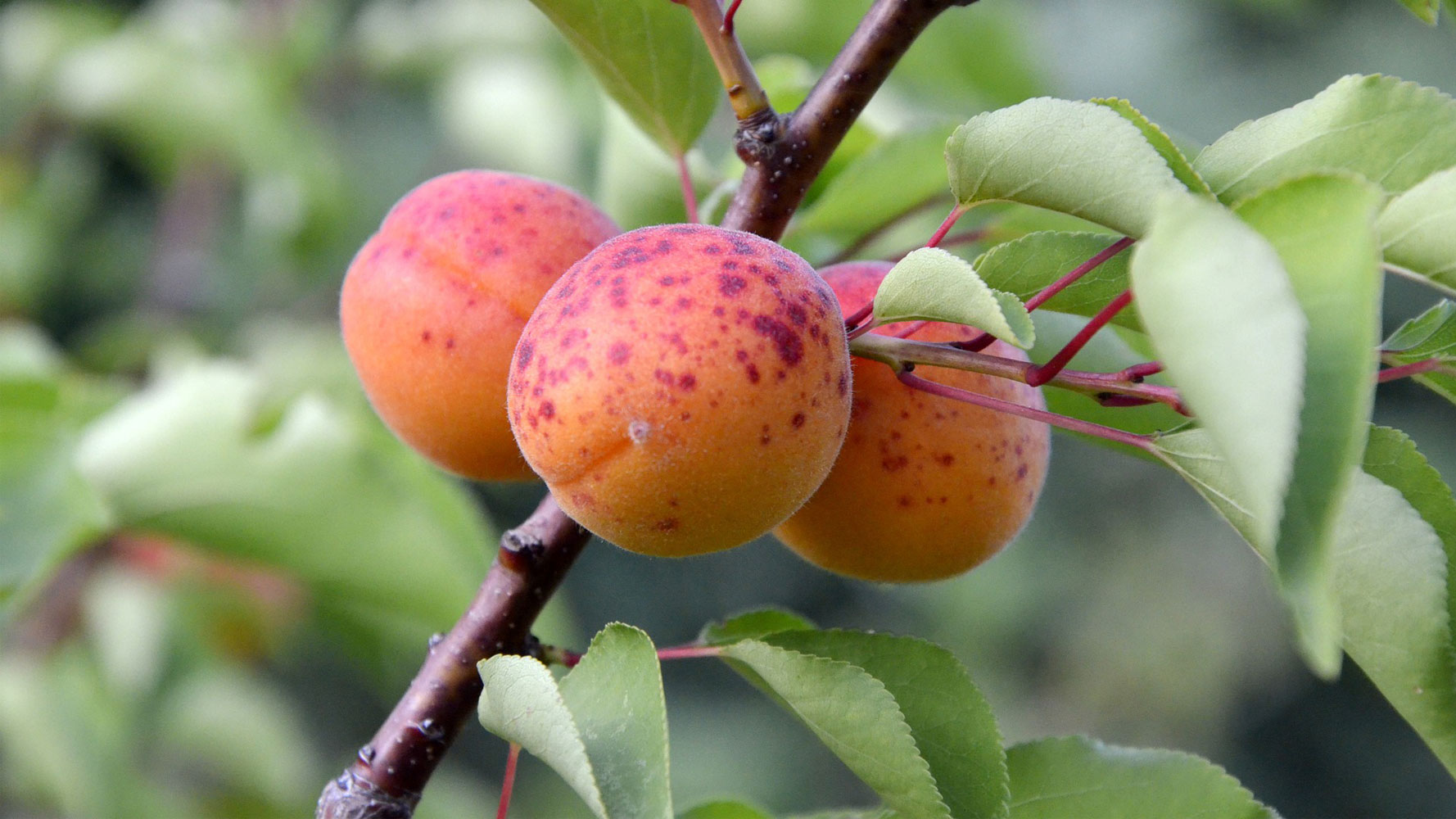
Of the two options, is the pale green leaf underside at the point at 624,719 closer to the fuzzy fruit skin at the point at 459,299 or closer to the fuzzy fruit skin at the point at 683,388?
the fuzzy fruit skin at the point at 683,388

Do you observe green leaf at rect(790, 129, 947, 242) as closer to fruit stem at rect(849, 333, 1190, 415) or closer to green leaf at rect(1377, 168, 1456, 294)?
fruit stem at rect(849, 333, 1190, 415)

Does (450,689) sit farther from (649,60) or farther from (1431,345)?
(1431,345)

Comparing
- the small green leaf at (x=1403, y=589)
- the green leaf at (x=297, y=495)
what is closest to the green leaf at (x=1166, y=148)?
the small green leaf at (x=1403, y=589)

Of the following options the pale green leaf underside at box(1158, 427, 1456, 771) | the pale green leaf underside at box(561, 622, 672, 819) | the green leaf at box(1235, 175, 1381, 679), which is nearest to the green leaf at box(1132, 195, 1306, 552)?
the green leaf at box(1235, 175, 1381, 679)

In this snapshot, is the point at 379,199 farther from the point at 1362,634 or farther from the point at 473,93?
the point at 1362,634

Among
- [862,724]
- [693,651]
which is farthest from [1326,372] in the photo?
[693,651]

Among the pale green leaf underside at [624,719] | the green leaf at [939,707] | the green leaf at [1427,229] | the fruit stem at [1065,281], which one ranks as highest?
the green leaf at [1427,229]
